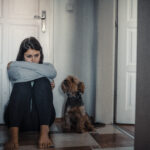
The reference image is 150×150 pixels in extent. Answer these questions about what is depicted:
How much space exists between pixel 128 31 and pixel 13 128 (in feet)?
5.28

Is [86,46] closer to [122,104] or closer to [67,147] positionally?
[122,104]

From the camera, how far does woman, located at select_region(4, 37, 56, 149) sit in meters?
1.66

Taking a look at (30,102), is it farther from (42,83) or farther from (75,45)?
(75,45)

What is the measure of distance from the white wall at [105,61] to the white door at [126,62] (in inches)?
3.2

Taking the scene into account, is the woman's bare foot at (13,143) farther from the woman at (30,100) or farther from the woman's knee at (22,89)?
the woman's knee at (22,89)

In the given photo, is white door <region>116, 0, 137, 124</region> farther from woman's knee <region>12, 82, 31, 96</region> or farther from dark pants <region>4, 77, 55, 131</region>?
woman's knee <region>12, 82, 31, 96</region>

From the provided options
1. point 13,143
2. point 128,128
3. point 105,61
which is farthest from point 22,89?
point 128,128

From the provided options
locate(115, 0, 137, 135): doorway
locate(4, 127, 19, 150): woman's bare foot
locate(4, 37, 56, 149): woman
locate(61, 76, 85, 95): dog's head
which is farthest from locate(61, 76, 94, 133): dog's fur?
locate(4, 127, 19, 150): woman's bare foot

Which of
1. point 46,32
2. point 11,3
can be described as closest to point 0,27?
point 11,3

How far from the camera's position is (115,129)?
7.40 feet

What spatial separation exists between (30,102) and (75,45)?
1.16 metres

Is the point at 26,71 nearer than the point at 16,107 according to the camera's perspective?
No

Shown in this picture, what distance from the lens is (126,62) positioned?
8.16ft

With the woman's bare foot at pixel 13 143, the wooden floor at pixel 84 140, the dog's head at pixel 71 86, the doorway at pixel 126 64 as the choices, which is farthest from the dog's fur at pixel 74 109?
the woman's bare foot at pixel 13 143
